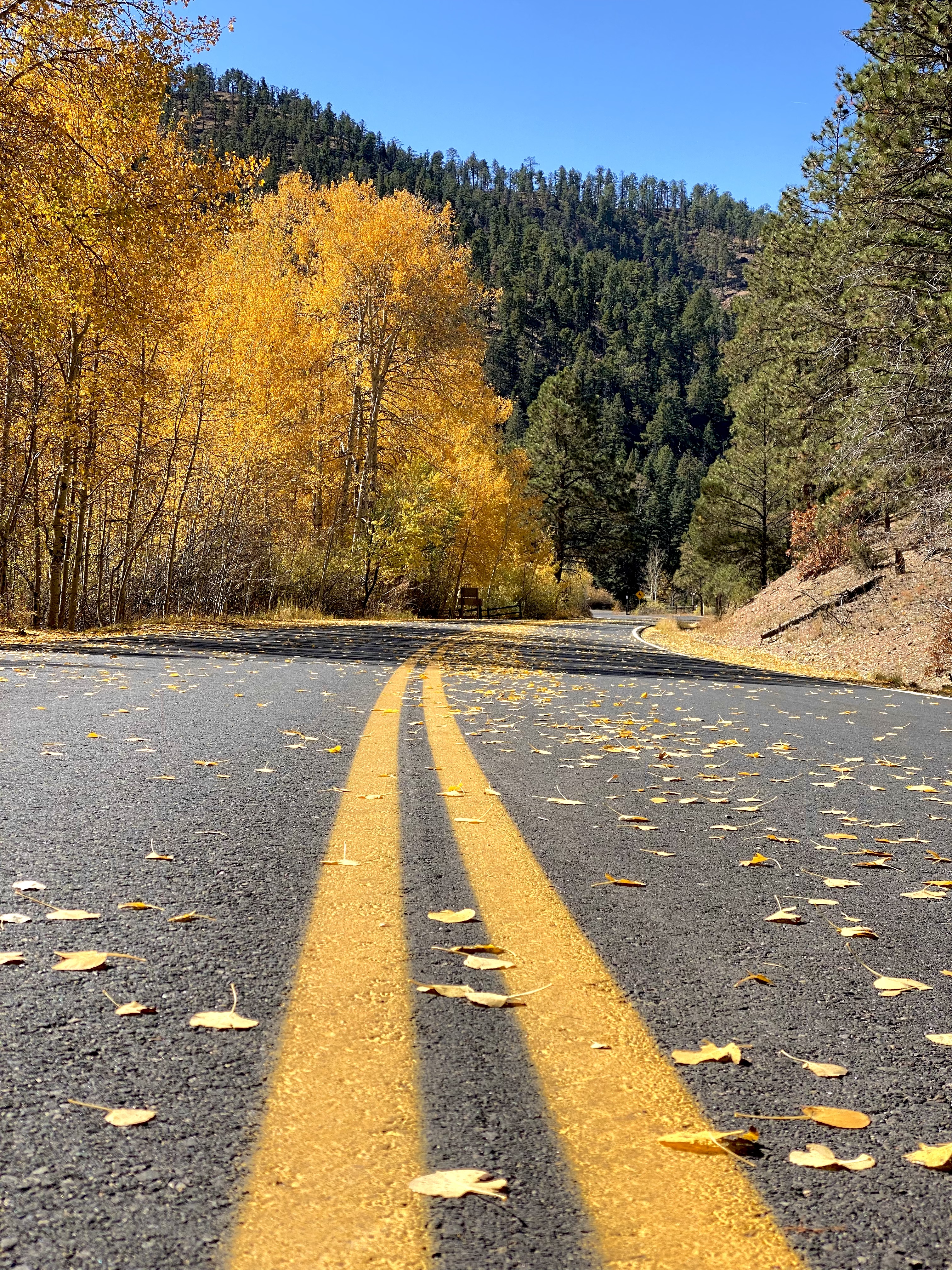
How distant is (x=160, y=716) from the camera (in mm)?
6430

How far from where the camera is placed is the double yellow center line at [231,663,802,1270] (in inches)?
52.6

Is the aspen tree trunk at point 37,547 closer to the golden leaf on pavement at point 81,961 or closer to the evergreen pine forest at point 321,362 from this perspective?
the evergreen pine forest at point 321,362

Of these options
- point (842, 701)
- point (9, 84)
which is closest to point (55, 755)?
point (842, 701)

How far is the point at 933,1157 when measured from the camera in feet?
5.30

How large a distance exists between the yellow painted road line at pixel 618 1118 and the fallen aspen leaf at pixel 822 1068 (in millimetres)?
198

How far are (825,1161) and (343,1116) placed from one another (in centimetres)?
74

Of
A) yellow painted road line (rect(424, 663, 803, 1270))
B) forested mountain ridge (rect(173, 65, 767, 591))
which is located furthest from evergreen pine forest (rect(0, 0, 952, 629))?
forested mountain ridge (rect(173, 65, 767, 591))

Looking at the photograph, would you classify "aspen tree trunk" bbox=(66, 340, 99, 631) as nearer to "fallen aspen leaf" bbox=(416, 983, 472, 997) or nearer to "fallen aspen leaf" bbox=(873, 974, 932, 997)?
"fallen aspen leaf" bbox=(416, 983, 472, 997)

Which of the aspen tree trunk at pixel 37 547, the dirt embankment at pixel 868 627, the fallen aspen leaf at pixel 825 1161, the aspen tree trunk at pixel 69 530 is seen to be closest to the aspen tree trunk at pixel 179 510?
the aspen tree trunk at pixel 69 530

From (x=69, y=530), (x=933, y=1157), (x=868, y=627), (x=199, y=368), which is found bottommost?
(x=933, y=1157)

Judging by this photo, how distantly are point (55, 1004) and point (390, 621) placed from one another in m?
24.2

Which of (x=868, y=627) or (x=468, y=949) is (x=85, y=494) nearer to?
(x=868, y=627)

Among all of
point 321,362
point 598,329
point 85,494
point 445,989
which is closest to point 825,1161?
point 445,989

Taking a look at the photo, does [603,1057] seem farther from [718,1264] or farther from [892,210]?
[892,210]
